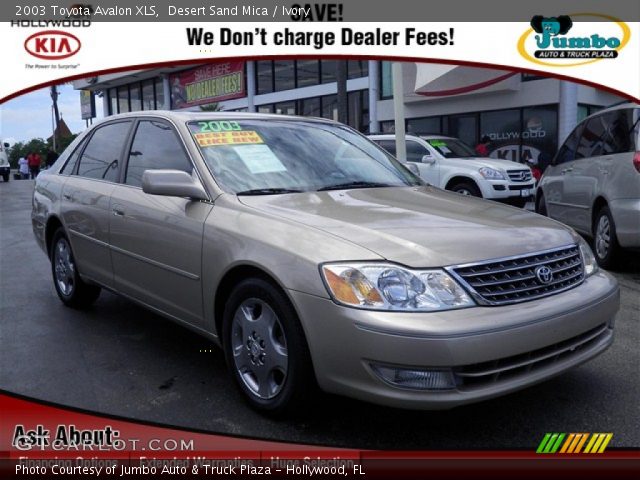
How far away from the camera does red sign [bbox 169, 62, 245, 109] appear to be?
26141 mm

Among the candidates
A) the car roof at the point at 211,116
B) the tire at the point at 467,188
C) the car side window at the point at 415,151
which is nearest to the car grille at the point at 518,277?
the car roof at the point at 211,116

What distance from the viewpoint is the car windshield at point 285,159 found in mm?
3631

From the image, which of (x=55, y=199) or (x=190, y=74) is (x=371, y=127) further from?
(x=55, y=199)

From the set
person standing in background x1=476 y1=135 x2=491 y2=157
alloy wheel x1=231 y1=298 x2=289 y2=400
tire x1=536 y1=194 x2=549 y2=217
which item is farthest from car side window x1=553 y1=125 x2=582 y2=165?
person standing in background x1=476 y1=135 x2=491 y2=157

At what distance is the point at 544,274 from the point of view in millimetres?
2896

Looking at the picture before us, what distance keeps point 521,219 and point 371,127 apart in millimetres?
16882

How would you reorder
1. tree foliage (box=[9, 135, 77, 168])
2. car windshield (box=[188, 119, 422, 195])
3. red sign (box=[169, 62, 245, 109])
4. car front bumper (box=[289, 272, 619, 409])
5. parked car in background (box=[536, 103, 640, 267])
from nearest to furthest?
car front bumper (box=[289, 272, 619, 409]), car windshield (box=[188, 119, 422, 195]), parked car in background (box=[536, 103, 640, 267]), tree foliage (box=[9, 135, 77, 168]), red sign (box=[169, 62, 245, 109])

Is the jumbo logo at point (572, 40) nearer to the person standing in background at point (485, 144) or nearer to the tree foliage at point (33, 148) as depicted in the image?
the person standing in background at point (485, 144)

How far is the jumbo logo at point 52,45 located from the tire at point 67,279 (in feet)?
5.14

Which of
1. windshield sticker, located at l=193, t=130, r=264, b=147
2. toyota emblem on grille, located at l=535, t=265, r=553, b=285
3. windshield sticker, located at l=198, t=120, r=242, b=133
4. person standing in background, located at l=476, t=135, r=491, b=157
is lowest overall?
person standing in background, located at l=476, t=135, r=491, b=157

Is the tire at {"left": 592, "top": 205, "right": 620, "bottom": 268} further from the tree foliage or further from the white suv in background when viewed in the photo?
the tree foliage

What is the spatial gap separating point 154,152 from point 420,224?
2.03m

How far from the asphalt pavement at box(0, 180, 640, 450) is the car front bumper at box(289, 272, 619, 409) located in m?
0.36

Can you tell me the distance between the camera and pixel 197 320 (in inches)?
140
